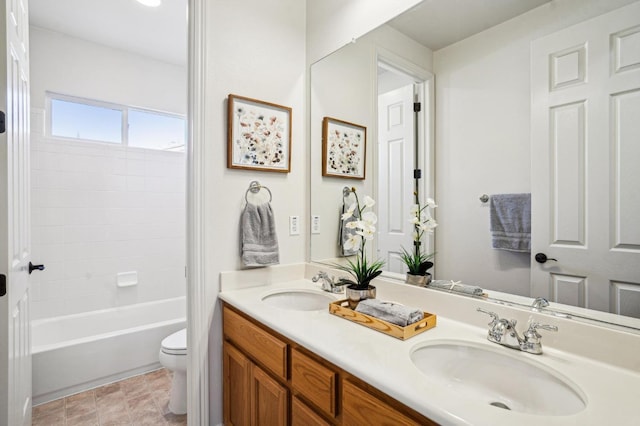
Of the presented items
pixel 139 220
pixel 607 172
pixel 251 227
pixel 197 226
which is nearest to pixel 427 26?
pixel 607 172

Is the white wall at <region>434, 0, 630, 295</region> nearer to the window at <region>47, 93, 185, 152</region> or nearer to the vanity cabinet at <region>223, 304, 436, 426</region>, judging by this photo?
the vanity cabinet at <region>223, 304, 436, 426</region>

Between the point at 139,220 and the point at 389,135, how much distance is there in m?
2.55

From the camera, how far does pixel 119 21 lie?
245 centimetres

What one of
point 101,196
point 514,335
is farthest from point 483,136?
point 101,196

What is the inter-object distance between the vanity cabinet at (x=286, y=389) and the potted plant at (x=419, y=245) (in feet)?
1.88

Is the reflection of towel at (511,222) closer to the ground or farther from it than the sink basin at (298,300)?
farther from it

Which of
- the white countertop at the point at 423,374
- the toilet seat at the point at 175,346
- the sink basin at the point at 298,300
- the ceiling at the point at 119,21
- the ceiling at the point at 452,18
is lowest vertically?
the toilet seat at the point at 175,346

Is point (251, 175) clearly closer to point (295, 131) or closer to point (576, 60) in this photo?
point (295, 131)

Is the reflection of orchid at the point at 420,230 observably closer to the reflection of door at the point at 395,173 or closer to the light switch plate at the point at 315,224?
the reflection of door at the point at 395,173

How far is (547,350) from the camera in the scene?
93 cm

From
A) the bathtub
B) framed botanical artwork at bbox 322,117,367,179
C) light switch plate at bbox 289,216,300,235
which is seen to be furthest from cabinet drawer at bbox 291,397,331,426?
the bathtub

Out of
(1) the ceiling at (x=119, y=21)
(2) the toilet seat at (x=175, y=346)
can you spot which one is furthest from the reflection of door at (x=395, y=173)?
(1) the ceiling at (x=119, y=21)

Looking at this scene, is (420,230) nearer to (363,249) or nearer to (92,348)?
(363,249)

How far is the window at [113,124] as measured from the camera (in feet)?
8.77
